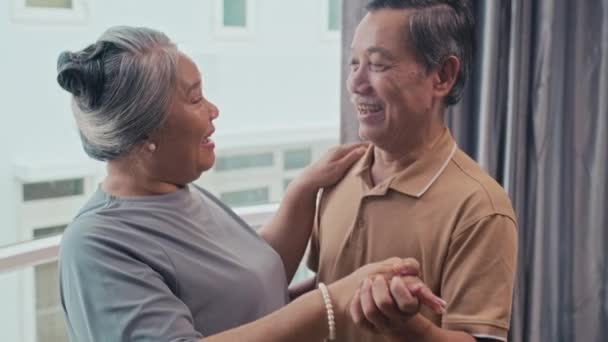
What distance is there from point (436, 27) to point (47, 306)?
162 cm

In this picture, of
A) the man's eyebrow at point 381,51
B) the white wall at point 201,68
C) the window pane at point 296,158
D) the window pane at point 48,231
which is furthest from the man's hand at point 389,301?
the window pane at point 296,158

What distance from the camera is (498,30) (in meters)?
1.99

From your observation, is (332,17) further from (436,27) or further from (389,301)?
(389,301)

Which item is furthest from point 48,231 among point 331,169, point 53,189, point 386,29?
point 386,29

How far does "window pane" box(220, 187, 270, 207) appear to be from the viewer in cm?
238

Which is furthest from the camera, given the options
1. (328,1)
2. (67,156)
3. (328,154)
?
(328,1)

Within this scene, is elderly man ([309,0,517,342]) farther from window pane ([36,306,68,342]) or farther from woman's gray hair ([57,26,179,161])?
window pane ([36,306,68,342])

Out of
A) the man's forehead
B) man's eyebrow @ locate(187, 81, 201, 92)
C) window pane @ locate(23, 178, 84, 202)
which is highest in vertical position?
the man's forehead

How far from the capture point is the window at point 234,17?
87.7 inches

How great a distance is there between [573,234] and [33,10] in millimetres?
1767

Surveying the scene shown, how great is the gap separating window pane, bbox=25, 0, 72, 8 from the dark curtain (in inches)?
32.2

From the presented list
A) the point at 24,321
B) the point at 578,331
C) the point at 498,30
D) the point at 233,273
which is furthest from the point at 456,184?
the point at 24,321

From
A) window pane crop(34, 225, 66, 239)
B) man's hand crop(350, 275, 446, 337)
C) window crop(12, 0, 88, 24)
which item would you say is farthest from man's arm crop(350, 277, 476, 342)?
window crop(12, 0, 88, 24)

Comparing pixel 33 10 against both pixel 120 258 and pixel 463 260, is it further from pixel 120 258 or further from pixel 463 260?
pixel 463 260
